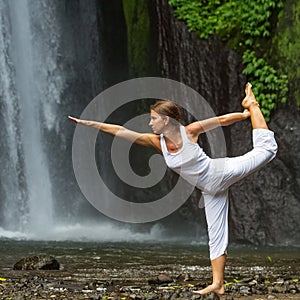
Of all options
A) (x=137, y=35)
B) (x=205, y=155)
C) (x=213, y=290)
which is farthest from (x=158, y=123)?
(x=137, y=35)

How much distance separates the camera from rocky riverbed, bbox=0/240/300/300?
5.94 m

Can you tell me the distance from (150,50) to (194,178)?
11.0 meters

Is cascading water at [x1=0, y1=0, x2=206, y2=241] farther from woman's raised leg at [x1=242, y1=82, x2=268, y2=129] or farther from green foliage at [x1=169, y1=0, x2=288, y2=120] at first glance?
woman's raised leg at [x1=242, y1=82, x2=268, y2=129]

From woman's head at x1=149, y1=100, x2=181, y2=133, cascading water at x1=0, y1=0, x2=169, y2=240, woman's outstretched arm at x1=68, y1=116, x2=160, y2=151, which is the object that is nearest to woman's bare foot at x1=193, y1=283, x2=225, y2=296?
woman's outstretched arm at x1=68, y1=116, x2=160, y2=151

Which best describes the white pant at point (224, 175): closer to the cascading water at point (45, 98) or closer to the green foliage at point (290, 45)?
the green foliage at point (290, 45)

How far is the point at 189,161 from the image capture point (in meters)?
5.56

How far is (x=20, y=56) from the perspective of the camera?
57.1ft

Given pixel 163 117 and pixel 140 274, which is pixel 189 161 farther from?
pixel 140 274

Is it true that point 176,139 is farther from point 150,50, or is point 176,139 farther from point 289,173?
point 150,50

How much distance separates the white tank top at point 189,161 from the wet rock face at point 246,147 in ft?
27.6

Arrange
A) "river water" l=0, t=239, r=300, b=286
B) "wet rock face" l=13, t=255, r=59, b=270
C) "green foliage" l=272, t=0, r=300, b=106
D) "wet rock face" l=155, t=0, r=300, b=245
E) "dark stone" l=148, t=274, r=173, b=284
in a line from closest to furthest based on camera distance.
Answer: "dark stone" l=148, t=274, r=173, b=284
"river water" l=0, t=239, r=300, b=286
"wet rock face" l=13, t=255, r=59, b=270
"wet rock face" l=155, t=0, r=300, b=245
"green foliage" l=272, t=0, r=300, b=106

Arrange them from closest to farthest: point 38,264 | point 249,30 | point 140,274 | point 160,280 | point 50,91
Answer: point 160,280 < point 140,274 < point 38,264 < point 249,30 < point 50,91

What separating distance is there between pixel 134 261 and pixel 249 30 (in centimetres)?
638

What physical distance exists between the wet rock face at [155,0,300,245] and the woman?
821 cm
